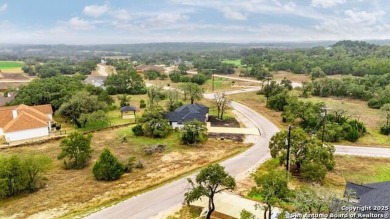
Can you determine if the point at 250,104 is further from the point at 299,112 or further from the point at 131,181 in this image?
the point at 131,181

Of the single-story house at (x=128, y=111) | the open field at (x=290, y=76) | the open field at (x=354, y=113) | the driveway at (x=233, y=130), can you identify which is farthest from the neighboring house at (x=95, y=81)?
the open field at (x=290, y=76)

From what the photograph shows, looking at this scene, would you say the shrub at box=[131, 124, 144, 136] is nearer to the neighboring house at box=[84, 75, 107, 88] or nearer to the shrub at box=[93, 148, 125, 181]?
the shrub at box=[93, 148, 125, 181]

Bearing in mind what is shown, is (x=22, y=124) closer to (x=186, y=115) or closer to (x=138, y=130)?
(x=138, y=130)

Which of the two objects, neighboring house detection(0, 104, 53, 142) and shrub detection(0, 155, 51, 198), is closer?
shrub detection(0, 155, 51, 198)

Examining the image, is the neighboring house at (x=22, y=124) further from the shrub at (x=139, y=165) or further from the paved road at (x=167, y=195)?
the paved road at (x=167, y=195)

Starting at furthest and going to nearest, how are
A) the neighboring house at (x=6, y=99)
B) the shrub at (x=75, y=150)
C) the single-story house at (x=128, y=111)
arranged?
the neighboring house at (x=6, y=99), the single-story house at (x=128, y=111), the shrub at (x=75, y=150)

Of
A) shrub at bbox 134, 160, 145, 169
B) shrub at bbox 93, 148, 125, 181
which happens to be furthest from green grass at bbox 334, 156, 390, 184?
shrub at bbox 93, 148, 125, 181

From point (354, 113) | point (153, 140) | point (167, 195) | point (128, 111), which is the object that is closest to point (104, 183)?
point (167, 195)

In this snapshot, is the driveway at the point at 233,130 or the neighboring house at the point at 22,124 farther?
the driveway at the point at 233,130
